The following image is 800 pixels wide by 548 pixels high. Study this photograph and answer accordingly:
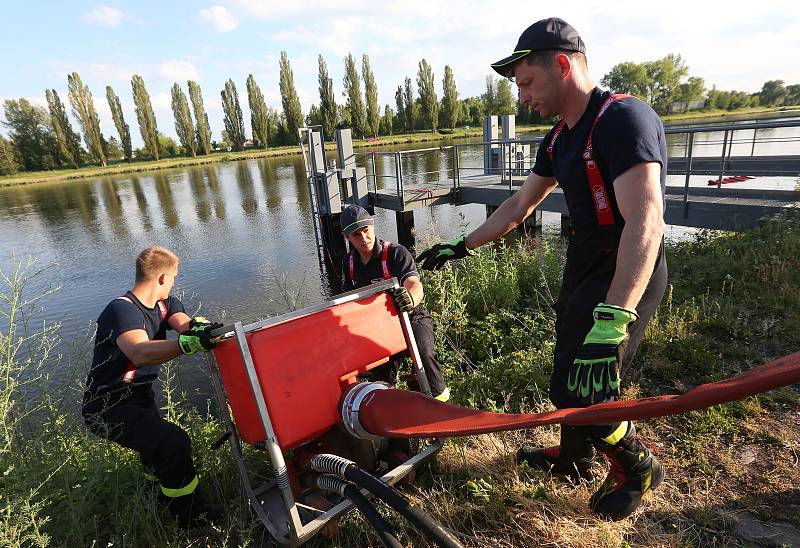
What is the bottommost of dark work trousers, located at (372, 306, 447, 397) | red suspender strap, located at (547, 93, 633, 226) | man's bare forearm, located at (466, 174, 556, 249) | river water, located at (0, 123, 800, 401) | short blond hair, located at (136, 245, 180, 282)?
river water, located at (0, 123, 800, 401)

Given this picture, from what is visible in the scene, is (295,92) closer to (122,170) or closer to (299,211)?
(122,170)

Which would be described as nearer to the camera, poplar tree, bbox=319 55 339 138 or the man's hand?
the man's hand

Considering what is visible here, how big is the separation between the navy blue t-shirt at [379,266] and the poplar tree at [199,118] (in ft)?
194

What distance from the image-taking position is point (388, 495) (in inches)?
61.4

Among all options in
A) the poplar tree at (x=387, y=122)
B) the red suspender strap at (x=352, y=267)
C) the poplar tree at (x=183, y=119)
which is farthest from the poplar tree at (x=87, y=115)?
the red suspender strap at (x=352, y=267)

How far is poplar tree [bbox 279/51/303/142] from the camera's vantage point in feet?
171

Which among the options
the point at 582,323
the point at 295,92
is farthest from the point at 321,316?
the point at 295,92

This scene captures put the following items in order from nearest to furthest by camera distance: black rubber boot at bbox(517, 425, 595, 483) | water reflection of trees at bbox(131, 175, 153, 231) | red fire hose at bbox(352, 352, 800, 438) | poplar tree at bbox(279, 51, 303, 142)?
red fire hose at bbox(352, 352, 800, 438), black rubber boot at bbox(517, 425, 595, 483), water reflection of trees at bbox(131, 175, 153, 231), poplar tree at bbox(279, 51, 303, 142)

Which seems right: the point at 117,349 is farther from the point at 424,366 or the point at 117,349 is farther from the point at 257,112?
the point at 257,112

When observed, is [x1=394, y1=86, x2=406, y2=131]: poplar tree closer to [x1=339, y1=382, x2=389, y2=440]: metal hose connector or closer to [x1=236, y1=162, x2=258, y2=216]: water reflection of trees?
[x1=236, y1=162, x2=258, y2=216]: water reflection of trees

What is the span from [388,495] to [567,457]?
3.72ft

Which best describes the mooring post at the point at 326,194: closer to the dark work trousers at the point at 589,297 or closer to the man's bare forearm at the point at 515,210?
the man's bare forearm at the point at 515,210

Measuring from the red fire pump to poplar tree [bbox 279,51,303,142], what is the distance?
54.9 m

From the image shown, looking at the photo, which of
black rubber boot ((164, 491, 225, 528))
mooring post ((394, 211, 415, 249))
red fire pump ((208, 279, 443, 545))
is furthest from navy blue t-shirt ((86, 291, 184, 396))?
mooring post ((394, 211, 415, 249))
